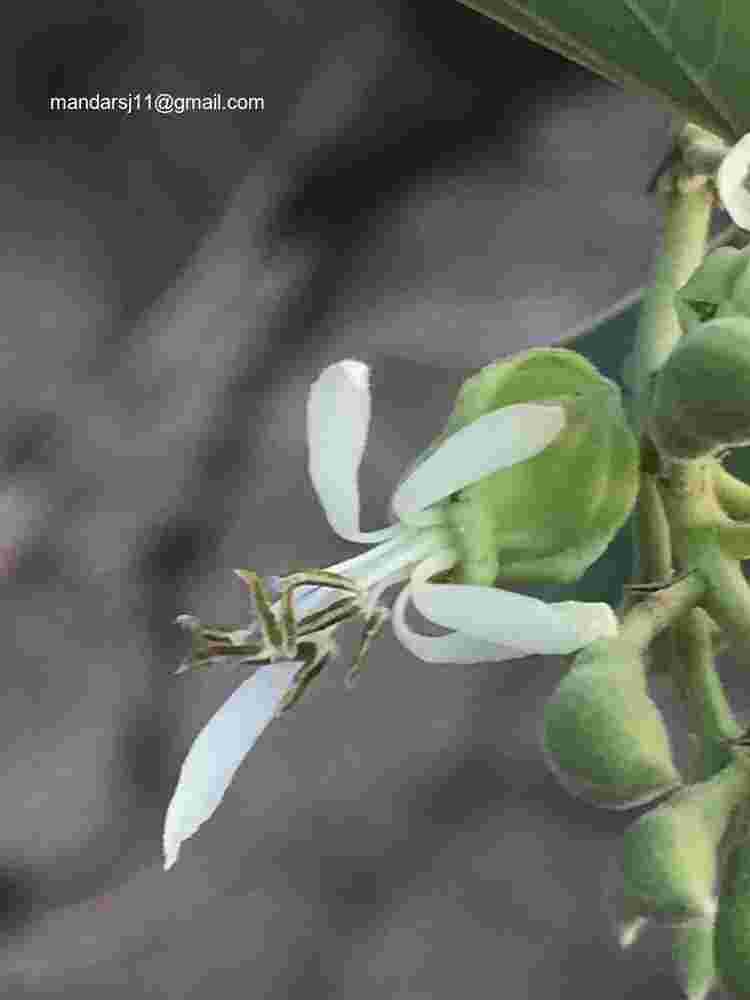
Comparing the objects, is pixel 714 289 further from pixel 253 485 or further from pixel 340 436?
pixel 253 485

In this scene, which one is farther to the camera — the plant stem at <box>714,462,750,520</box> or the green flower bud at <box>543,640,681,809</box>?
the plant stem at <box>714,462,750,520</box>

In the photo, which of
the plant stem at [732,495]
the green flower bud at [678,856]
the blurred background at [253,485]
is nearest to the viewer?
the green flower bud at [678,856]

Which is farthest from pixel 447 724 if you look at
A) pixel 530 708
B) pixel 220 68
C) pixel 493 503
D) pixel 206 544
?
pixel 493 503

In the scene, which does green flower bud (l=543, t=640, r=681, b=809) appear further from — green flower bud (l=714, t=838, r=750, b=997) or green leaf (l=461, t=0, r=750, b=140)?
green leaf (l=461, t=0, r=750, b=140)

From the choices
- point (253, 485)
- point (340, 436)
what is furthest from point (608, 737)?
point (253, 485)

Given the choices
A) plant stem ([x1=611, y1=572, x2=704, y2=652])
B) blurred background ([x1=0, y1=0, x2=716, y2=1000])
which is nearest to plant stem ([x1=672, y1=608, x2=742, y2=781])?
plant stem ([x1=611, y1=572, x2=704, y2=652])

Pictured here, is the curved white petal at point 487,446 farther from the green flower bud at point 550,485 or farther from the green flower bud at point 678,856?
the green flower bud at point 678,856

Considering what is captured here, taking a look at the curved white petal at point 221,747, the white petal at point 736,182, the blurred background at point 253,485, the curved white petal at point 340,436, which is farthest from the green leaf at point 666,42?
the blurred background at point 253,485
